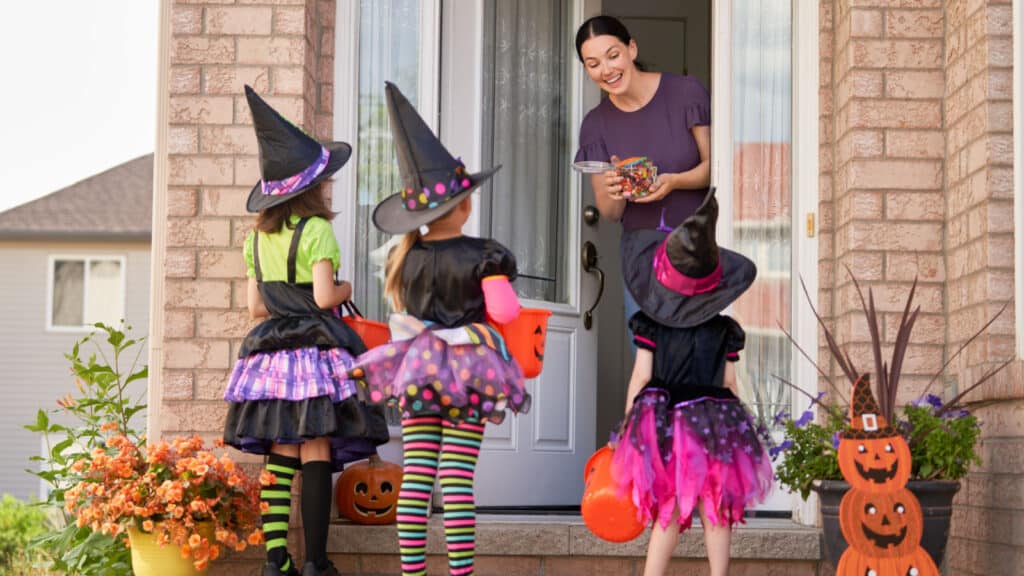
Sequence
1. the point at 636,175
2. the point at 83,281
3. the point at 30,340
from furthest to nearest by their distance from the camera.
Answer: the point at 83,281, the point at 30,340, the point at 636,175

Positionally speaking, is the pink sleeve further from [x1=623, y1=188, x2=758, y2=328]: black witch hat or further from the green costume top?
the green costume top

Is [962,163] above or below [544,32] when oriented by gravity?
below

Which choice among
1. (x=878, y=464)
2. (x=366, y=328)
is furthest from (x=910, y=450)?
(x=366, y=328)

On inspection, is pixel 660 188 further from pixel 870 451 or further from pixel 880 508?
pixel 880 508

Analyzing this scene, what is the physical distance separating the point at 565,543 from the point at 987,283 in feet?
5.55

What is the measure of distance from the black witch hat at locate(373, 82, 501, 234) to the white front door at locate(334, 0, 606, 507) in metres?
1.24

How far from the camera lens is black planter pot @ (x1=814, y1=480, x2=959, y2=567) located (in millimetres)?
3848

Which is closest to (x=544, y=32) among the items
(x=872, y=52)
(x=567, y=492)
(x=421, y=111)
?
(x=421, y=111)

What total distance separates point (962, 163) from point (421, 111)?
81.5 inches

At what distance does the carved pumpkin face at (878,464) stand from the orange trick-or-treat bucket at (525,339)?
3.20 ft

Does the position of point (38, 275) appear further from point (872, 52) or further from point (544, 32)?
point (872, 52)

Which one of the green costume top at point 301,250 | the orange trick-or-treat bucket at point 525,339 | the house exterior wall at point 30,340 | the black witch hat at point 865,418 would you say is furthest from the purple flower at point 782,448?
the house exterior wall at point 30,340

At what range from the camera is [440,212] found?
12.4 ft

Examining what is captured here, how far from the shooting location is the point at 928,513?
152 inches
